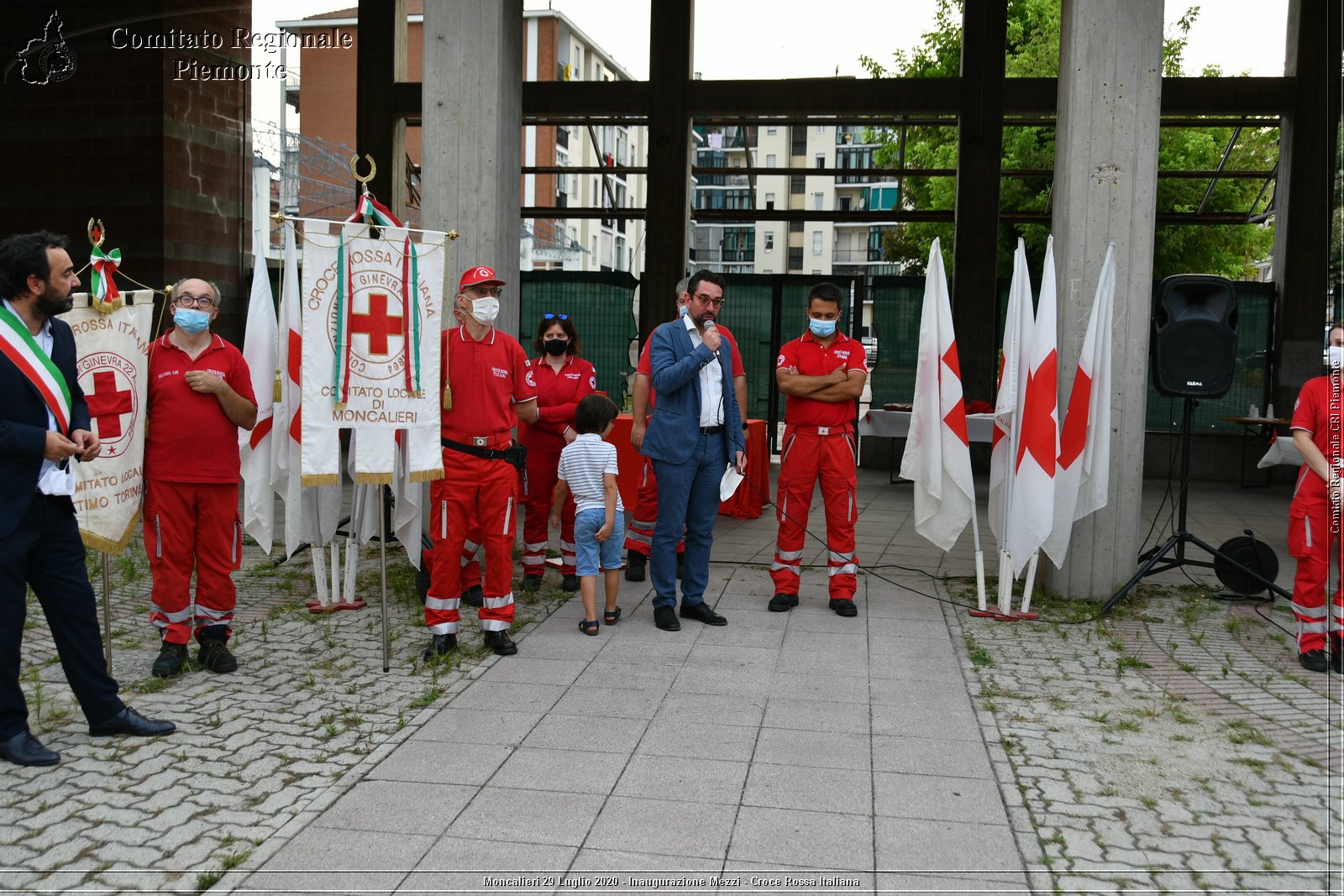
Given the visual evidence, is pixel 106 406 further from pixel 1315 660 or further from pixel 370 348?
pixel 1315 660

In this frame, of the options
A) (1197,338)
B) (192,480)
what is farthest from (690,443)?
(1197,338)

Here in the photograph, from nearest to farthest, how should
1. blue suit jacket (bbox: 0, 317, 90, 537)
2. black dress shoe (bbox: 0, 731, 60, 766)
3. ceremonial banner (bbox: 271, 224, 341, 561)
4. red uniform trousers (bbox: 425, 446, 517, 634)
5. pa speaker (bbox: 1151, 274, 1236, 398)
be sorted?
blue suit jacket (bbox: 0, 317, 90, 537), black dress shoe (bbox: 0, 731, 60, 766), red uniform trousers (bbox: 425, 446, 517, 634), ceremonial banner (bbox: 271, 224, 341, 561), pa speaker (bbox: 1151, 274, 1236, 398)

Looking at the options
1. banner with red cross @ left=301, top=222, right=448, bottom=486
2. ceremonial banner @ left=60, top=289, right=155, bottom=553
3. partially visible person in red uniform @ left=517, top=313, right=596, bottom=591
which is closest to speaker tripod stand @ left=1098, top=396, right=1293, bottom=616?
partially visible person in red uniform @ left=517, top=313, right=596, bottom=591

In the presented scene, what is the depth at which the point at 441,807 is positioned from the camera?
4062mm

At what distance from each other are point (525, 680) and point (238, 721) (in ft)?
4.46

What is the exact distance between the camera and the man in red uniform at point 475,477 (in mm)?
6082

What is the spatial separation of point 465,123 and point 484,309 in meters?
3.00

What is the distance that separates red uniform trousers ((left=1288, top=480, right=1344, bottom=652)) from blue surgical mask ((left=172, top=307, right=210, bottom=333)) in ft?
18.9

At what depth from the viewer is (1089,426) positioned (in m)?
7.50

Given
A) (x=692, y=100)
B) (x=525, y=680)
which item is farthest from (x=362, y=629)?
(x=692, y=100)

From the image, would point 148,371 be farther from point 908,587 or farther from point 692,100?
point 692,100

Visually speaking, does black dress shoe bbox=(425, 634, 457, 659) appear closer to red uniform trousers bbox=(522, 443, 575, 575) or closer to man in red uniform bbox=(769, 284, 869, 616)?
red uniform trousers bbox=(522, 443, 575, 575)

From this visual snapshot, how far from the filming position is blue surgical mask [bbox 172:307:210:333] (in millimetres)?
5691

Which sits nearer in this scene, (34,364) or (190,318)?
(34,364)
